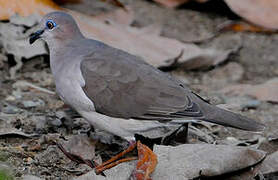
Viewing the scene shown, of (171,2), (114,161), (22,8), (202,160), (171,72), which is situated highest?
(202,160)

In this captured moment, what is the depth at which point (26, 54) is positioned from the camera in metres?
5.97

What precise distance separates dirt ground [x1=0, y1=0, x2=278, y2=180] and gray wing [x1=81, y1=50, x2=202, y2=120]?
1.53 ft

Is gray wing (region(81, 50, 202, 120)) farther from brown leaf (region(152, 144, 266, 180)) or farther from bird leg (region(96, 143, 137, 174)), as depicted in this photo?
brown leaf (region(152, 144, 266, 180))

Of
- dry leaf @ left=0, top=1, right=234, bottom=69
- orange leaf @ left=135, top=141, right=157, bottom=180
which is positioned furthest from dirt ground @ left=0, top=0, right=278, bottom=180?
orange leaf @ left=135, top=141, right=157, bottom=180

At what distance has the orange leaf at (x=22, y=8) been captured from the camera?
6.12m

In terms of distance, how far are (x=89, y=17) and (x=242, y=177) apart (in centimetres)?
303

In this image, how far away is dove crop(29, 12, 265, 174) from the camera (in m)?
4.51

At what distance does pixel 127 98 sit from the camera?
180 inches

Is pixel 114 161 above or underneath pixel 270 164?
underneath

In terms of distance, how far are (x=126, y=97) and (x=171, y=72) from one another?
77.4 inches

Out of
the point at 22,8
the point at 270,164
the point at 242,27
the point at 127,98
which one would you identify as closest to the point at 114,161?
the point at 127,98

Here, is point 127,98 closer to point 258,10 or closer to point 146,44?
point 146,44

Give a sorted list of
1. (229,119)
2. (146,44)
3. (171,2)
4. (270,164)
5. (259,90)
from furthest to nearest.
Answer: (171,2) → (146,44) → (259,90) → (229,119) → (270,164)

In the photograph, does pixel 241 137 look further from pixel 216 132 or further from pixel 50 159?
pixel 50 159
